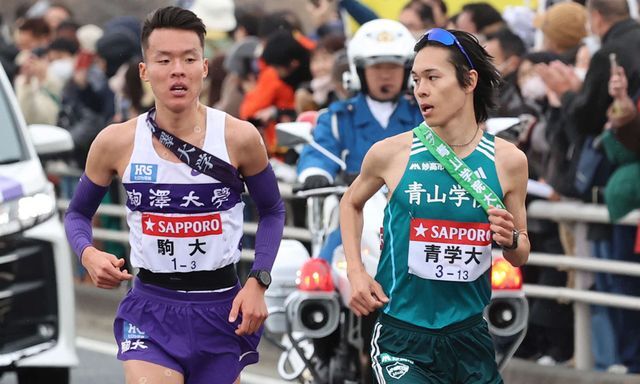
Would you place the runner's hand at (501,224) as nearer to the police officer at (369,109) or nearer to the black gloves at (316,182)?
the black gloves at (316,182)

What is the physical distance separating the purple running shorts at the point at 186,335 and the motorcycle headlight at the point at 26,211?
2878mm

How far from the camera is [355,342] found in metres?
8.59

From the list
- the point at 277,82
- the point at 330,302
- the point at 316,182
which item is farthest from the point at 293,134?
the point at 277,82

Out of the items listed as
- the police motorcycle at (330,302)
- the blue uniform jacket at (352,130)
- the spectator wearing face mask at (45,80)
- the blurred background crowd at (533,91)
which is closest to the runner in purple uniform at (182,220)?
the police motorcycle at (330,302)

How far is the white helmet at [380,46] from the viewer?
28.8ft

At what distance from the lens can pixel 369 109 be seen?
8.91m

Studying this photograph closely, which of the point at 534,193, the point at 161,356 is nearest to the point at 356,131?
the point at 534,193

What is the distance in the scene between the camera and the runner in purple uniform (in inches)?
252

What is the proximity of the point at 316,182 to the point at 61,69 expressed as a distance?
362 inches

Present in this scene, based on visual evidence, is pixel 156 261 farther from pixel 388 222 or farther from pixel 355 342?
pixel 355 342

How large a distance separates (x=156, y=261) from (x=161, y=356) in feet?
1.19

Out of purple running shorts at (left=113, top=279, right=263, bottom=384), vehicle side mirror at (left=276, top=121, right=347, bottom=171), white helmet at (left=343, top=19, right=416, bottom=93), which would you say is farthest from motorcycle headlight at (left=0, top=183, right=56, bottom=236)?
purple running shorts at (left=113, top=279, right=263, bottom=384)

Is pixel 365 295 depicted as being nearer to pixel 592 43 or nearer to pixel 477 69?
pixel 477 69

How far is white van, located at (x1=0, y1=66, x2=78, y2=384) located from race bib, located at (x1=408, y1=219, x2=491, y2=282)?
3.52 m
